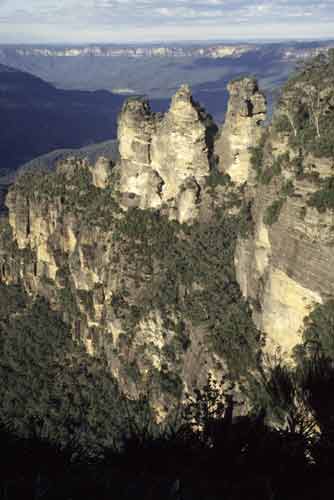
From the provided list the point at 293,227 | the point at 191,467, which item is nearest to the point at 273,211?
the point at 293,227

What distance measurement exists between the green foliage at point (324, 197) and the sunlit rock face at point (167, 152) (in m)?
19.8

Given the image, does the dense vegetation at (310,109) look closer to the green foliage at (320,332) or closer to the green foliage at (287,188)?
the green foliage at (287,188)

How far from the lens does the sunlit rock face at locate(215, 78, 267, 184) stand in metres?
38.9

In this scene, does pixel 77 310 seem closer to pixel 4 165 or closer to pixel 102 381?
pixel 102 381

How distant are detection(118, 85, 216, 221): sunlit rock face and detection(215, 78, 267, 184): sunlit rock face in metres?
2.10

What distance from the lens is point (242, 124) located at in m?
39.2

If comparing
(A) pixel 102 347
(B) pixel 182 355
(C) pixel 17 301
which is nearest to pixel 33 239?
(C) pixel 17 301

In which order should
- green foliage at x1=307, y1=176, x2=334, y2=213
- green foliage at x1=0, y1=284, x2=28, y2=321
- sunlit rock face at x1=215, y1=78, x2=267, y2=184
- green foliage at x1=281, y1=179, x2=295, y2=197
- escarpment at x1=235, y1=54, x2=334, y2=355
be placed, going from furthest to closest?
green foliage at x1=0, y1=284, x2=28, y2=321
sunlit rock face at x1=215, y1=78, x2=267, y2=184
green foliage at x1=281, y1=179, x2=295, y2=197
escarpment at x1=235, y1=54, x2=334, y2=355
green foliage at x1=307, y1=176, x2=334, y2=213

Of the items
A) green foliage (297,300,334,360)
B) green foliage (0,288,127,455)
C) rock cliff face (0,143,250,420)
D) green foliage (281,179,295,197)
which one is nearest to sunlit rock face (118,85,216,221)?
rock cliff face (0,143,250,420)

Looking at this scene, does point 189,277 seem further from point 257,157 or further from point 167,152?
point 167,152

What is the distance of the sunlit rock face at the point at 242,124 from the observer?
38.9 metres

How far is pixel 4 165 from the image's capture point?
16150cm

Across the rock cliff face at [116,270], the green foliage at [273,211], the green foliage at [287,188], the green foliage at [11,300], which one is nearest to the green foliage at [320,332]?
the green foliage at [273,211]

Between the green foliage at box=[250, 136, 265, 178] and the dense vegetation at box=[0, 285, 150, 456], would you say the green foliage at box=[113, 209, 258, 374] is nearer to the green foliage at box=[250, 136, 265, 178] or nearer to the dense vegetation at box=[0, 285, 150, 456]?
the green foliage at box=[250, 136, 265, 178]
